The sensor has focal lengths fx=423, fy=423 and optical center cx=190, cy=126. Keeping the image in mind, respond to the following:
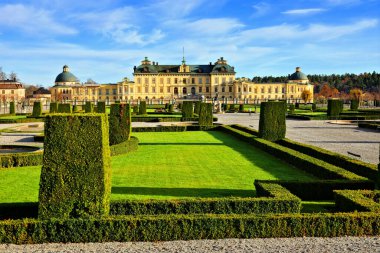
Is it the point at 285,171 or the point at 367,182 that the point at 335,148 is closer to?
the point at 285,171

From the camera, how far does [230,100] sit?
7188 centimetres

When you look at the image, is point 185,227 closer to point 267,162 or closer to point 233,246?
point 233,246

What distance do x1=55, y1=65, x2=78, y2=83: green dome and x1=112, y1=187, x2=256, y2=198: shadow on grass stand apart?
74.2 m

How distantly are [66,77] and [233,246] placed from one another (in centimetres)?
7785

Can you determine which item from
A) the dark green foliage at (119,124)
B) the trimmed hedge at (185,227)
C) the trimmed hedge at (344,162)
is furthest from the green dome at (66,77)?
the trimmed hedge at (185,227)

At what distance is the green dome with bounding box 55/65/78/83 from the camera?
77.9 m

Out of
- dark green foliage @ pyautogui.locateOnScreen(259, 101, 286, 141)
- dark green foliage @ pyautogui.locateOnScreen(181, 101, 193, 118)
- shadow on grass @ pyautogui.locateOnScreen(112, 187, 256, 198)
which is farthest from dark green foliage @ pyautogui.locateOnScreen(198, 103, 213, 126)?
shadow on grass @ pyautogui.locateOnScreen(112, 187, 256, 198)

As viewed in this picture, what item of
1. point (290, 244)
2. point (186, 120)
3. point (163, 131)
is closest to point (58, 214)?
point (290, 244)

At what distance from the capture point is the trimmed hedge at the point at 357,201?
539 centimetres

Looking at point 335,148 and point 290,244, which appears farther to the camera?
point 335,148

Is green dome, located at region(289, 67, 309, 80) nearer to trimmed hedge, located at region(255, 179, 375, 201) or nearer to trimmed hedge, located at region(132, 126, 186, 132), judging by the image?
trimmed hedge, located at region(132, 126, 186, 132)

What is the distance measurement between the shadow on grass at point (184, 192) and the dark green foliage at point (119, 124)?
6384 millimetres

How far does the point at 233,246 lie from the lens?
471cm

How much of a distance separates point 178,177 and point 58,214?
3.67 metres
